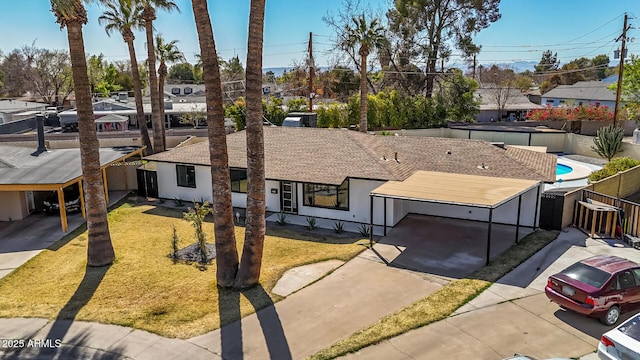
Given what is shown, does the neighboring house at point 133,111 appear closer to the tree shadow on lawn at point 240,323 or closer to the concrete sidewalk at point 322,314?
the tree shadow on lawn at point 240,323

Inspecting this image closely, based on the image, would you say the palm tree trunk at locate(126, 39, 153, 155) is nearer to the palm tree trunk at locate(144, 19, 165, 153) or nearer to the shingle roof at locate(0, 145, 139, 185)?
the palm tree trunk at locate(144, 19, 165, 153)

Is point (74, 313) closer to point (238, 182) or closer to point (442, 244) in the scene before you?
point (238, 182)

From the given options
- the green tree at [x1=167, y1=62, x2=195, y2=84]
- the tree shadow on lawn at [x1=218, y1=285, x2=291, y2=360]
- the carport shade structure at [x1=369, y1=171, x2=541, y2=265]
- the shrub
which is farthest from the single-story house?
the green tree at [x1=167, y1=62, x2=195, y2=84]

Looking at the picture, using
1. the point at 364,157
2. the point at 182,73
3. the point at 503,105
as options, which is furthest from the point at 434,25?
the point at 182,73

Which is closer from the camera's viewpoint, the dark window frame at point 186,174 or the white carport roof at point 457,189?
the white carport roof at point 457,189

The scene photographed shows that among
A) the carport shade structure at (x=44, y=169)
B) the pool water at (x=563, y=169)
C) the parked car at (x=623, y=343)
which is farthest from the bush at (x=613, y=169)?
the carport shade structure at (x=44, y=169)

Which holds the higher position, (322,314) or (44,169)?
(44,169)
